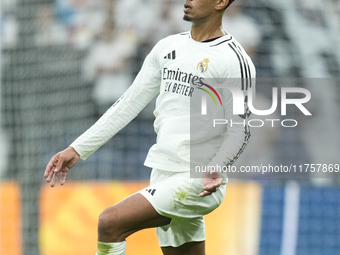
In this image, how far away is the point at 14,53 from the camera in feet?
16.8

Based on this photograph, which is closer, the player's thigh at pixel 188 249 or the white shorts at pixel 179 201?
the white shorts at pixel 179 201

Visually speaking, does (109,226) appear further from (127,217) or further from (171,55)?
(171,55)

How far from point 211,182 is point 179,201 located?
1.07ft

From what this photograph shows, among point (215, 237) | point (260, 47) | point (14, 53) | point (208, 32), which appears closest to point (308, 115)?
point (260, 47)

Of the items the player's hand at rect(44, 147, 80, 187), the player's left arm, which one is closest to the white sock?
the player's hand at rect(44, 147, 80, 187)

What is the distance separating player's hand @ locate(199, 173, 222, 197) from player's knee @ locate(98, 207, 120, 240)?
0.47m

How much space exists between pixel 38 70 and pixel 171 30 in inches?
54.3

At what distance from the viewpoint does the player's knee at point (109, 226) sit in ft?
8.36

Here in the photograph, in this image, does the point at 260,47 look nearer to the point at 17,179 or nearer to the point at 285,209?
the point at 285,209

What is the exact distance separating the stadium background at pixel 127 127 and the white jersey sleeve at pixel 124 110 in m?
1.73

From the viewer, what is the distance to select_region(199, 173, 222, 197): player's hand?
2.36 m

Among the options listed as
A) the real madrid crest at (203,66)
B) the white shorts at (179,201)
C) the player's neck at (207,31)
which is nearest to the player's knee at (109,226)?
the white shorts at (179,201)

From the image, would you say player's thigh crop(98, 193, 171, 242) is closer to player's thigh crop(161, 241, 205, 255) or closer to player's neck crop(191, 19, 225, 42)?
player's thigh crop(161, 241, 205, 255)

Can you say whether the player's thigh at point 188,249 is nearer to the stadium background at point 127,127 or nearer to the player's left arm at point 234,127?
the player's left arm at point 234,127
